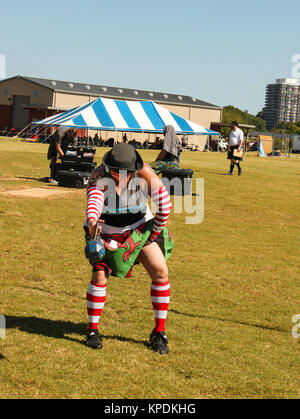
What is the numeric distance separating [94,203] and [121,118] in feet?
53.4

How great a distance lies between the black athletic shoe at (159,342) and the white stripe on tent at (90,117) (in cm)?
1532

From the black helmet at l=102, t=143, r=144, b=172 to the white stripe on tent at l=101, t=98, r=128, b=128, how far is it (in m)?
15.4

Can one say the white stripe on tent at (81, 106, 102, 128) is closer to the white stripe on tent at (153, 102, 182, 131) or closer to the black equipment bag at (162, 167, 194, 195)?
the white stripe on tent at (153, 102, 182, 131)

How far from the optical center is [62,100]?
218 ft

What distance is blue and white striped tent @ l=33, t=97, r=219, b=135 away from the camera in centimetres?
2002

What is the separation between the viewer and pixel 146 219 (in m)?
5.22

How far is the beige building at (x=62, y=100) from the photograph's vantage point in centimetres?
6606

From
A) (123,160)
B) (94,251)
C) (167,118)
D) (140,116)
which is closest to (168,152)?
(140,116)

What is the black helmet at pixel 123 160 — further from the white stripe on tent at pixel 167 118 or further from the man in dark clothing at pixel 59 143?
the white stripe on tent at pixel 167 118

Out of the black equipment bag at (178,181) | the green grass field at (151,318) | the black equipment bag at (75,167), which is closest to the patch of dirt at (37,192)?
the black equipment bag at (75,167)

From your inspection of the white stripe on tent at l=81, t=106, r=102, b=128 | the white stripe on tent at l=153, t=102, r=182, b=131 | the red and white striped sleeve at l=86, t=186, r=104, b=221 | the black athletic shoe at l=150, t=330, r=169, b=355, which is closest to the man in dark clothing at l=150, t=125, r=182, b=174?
the white stripe on tent at l=81, t=106, r=102, b=128

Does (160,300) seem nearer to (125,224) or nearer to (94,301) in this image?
(94,301)
